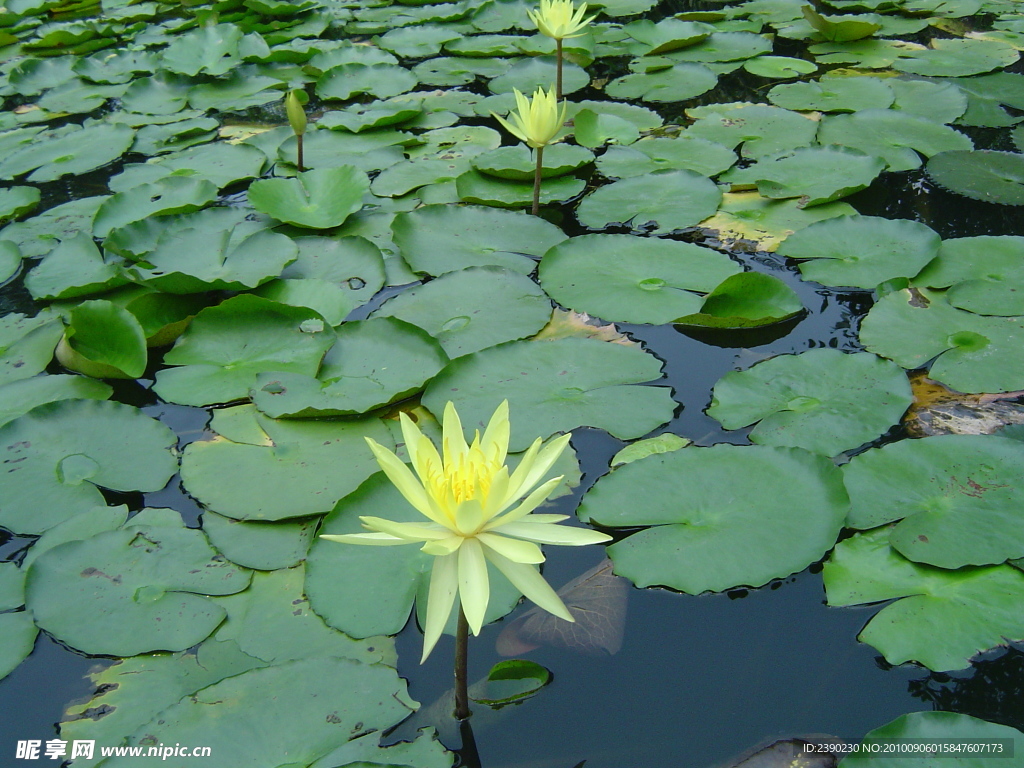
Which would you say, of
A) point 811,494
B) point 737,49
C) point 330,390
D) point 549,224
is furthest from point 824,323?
point 737,49

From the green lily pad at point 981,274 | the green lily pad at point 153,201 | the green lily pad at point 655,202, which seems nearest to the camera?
the green lily pad at point 981,274

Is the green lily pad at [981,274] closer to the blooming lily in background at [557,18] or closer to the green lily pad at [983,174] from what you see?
the green lily pad at [983,174]

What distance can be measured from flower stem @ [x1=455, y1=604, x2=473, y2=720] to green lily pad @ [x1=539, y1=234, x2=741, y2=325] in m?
1.39

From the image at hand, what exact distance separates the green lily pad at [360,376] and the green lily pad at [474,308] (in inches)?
4.6

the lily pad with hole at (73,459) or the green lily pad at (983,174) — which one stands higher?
the green lily pad at (983,174)

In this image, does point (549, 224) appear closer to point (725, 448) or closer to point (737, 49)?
point (725, 448)

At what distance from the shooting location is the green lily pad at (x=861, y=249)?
2.66 m

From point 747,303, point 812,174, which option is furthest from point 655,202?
point 747,303

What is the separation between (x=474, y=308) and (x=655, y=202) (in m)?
1.04

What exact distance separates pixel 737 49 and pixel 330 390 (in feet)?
12.8

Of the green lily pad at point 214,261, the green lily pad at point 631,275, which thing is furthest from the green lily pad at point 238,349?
the green lily pad at point 631,275

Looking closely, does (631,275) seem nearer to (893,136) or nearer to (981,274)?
(981,274)

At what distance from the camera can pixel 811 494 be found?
70.8 inches

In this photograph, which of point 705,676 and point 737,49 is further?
point 737,49
